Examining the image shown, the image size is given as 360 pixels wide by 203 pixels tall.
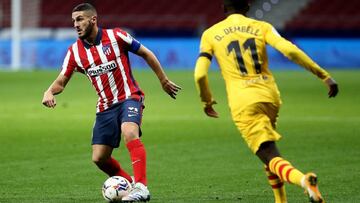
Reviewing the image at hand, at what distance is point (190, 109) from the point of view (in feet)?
65.9

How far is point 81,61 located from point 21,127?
25.2 ft

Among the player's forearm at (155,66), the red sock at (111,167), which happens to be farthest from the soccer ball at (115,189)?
the player's forearm at (155,66)

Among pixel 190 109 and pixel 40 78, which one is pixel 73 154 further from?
pixel 40 78

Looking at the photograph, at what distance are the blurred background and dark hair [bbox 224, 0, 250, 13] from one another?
2448cm

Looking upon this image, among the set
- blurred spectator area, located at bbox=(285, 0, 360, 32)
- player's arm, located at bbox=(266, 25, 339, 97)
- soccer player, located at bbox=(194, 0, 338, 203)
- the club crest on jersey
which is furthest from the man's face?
blurred spectator area, located at bbox=(285, 0, 360, 32)

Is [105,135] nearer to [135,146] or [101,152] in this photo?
[101,152]

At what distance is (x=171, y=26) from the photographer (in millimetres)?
40062

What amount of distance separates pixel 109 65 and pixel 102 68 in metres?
0.08

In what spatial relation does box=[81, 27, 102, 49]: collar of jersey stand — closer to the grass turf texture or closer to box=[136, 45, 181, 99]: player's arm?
box=[136, 45, 181, 99]: player's arm

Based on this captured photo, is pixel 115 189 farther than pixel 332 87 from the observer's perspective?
Yes

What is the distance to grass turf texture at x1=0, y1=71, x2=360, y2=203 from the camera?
9.56m

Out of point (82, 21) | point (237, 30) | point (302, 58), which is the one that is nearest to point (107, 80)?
point (82, 21)

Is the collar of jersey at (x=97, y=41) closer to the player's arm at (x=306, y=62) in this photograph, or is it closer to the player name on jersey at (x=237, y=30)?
the player name on jersey at (x=237, y=30)

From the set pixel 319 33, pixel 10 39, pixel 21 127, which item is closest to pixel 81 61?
pixel 21 127
